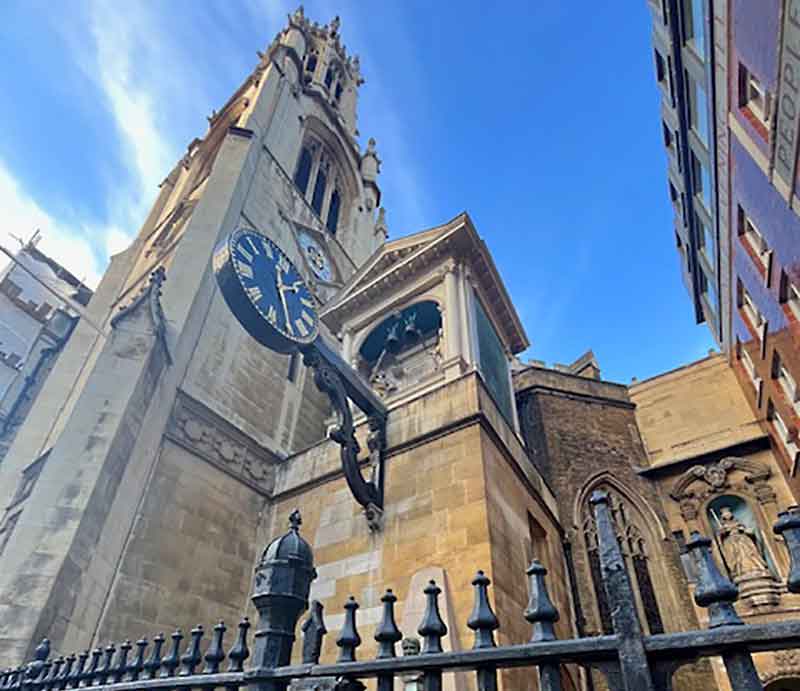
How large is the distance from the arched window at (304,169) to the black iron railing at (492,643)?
21.2 meters

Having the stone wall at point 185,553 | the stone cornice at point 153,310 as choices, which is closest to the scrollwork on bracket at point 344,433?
the stone wall at point 185,553

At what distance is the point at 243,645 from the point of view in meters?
2.26

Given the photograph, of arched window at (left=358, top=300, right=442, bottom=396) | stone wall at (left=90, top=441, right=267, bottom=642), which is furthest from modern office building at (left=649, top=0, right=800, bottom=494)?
stone wall at (left=90, top=441, right=267, bottom=642)

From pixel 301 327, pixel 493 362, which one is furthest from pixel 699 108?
pixel 301 327

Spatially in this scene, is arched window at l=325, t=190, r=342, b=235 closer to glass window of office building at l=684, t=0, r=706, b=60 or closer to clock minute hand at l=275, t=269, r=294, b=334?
glass window of office building at l=684, t=0, r=706, b=60

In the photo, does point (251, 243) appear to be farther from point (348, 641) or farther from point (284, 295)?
point (348, 641)

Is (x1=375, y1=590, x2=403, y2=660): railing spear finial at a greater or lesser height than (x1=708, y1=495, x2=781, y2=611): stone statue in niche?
lesser

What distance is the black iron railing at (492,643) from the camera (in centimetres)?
127

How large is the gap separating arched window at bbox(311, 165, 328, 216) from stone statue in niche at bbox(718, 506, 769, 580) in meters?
17.9

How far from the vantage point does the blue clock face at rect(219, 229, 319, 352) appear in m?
5.33

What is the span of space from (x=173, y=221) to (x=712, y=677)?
1763 cm

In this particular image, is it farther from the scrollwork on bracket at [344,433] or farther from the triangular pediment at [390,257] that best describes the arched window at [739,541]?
the triangular pediment at [390,257]

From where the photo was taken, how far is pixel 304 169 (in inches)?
889

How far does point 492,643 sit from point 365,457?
6900mm
